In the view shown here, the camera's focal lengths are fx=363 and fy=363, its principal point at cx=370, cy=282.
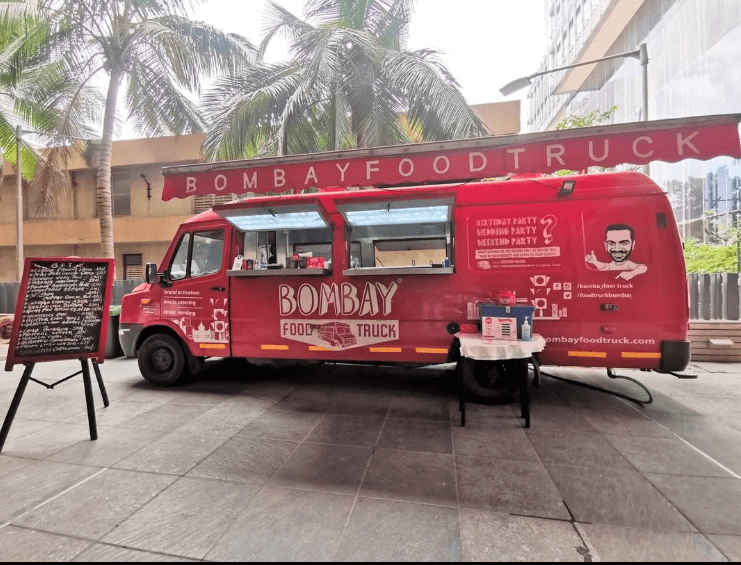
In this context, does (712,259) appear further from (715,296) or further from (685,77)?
(685,77)

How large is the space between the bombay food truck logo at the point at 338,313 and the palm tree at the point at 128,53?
853cm

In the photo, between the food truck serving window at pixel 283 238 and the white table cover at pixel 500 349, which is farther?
the food truck serving window at pixel 283 238

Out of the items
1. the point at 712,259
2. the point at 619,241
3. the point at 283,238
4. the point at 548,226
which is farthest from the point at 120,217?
the point at 712,259

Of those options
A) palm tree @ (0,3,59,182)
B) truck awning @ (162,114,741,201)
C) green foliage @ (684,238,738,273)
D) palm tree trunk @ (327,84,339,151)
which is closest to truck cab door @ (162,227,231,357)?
truck awning @ (162,114,741,201)

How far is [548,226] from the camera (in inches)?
175

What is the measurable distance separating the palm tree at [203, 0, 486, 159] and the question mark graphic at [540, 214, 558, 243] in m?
4.69

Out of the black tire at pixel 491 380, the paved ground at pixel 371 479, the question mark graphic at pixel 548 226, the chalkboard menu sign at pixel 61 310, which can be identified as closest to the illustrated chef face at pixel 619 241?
the question mark graphic at pixel 548 226

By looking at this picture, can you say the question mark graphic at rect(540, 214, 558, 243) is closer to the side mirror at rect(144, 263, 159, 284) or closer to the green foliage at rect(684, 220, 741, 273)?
the side mirror at rect(144, 263, 159, 284)

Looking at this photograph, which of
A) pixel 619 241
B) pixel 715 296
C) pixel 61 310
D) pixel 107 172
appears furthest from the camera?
pixel 107 172

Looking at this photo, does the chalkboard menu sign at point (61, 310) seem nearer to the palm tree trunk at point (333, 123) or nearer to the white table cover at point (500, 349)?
the white table cover at point (500, 349)

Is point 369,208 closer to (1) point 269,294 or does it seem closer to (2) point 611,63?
(1) point 269,294

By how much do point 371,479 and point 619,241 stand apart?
3811mm

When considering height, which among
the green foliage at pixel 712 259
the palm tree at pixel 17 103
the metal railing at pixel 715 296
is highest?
the palm tree at pixel 17 103

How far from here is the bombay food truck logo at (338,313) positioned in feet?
16.2
